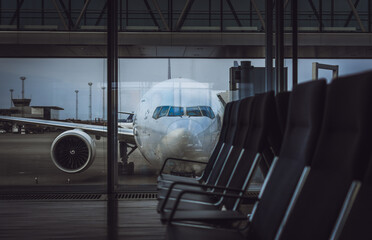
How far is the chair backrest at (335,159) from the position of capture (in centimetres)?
107

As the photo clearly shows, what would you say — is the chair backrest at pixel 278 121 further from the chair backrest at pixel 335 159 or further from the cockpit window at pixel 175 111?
the cockpit window at pixel 175 111

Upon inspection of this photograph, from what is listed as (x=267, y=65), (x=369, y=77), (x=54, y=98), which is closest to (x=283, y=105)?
(x=369, y=77)

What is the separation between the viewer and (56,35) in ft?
15.6

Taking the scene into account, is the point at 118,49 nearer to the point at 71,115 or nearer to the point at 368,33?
the point at 71,115

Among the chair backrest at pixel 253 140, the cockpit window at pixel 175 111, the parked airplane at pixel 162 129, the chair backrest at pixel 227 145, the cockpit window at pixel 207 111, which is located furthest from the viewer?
the cockpit window at pixel 175 111

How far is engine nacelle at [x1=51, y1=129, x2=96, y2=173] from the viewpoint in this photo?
4855 millimetres

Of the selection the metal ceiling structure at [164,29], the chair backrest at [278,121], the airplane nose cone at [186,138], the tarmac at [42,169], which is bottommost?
the tarmac at [42,169]

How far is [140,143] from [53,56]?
5.13 feet

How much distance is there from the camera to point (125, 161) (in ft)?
15.8

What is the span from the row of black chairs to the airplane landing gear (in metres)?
2.73

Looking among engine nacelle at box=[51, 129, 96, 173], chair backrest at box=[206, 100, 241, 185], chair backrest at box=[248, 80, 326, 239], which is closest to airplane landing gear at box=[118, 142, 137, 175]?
engine nacelle at box=[51, 129, 96, 173]

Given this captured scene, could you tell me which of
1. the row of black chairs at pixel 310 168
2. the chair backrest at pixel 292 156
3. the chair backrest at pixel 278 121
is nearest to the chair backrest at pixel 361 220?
the row of black chairs at pixel 310 168

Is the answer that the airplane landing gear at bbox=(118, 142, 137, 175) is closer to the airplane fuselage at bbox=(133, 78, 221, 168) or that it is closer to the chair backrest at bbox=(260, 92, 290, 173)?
the airplane fuselage at bbox=(133, 78, 221, 168)

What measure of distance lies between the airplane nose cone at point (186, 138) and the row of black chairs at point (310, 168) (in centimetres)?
286
